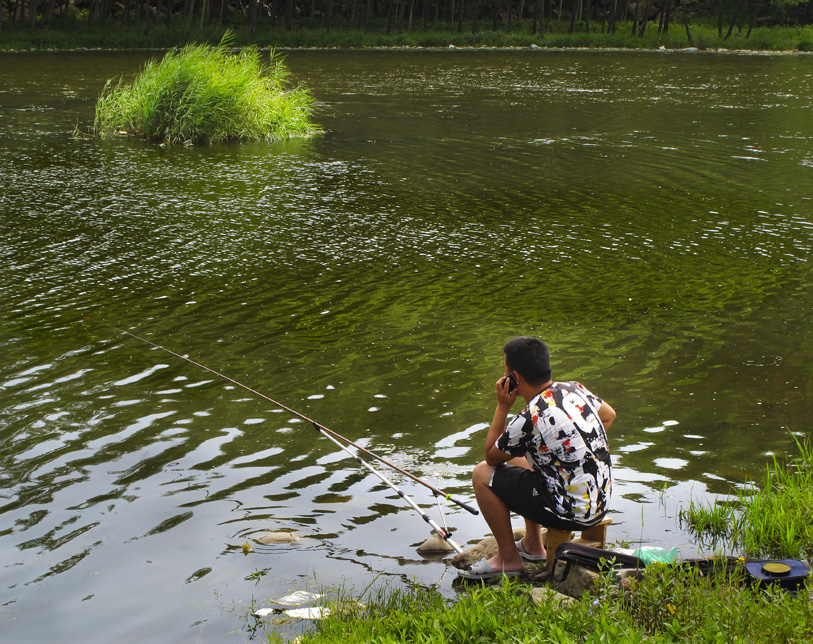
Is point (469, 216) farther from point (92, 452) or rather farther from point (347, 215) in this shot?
point (92, 452)

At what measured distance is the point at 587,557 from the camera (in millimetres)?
4375

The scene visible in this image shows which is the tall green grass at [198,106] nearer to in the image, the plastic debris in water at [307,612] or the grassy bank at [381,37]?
the plastic debris in water at [307,612]

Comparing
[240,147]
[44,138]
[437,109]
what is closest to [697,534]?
[240,147]

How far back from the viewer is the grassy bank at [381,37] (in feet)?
189

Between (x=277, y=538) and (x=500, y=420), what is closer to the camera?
(x=500, y=420)

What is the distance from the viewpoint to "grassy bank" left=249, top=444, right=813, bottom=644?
3.65 metres

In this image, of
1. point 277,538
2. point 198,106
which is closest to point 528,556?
point 277,538

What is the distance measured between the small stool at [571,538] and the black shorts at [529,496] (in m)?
0.06

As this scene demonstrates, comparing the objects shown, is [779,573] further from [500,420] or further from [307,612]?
[307,612]

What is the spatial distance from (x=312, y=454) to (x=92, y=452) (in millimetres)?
1638

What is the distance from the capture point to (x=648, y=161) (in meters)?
20.2

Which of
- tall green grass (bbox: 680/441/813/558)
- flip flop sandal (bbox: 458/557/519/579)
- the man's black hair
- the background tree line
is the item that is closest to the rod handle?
flip flop sandal (bbox: 458/557/519/579)

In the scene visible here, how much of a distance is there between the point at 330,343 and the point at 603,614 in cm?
532

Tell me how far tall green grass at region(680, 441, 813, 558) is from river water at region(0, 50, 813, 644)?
0.18m
